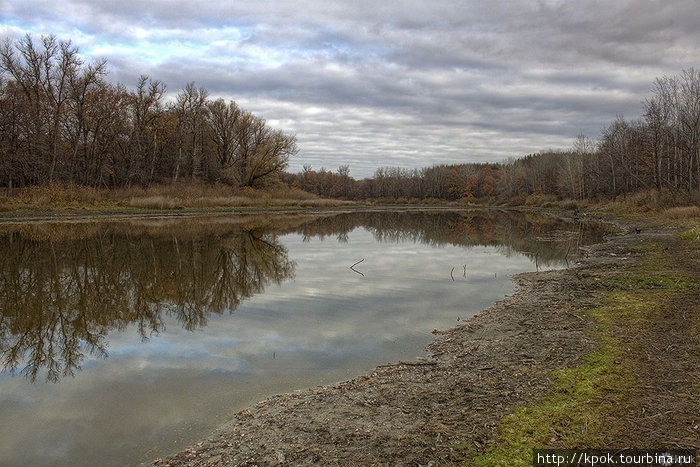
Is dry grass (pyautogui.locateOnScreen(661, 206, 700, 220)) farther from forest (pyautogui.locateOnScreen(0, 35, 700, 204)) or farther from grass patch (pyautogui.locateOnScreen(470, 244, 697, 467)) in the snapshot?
grass patch (pyautogui.locateOnScreen(470, 244, 697, 467))

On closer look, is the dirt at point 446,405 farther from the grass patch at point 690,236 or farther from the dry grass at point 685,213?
the dry grass at point 685,213

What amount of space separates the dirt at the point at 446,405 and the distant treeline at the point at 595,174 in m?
33.8

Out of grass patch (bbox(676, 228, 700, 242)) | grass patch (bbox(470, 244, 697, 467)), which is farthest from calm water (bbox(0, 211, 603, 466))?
grass patch (bbox(676, 228, 700, 242))

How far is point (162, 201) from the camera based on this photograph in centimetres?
4150

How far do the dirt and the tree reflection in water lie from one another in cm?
411

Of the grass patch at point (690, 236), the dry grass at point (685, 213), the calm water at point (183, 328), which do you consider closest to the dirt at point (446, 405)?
the calm water at point (183, 328)

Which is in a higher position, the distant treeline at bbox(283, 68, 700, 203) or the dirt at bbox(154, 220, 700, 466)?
the distant treeline at bbox(283, 68, 700, 203)

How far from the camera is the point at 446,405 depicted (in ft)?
16.3

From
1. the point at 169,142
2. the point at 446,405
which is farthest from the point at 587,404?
the point at 169,142

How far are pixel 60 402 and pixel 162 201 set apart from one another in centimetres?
3899

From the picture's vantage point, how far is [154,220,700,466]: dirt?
4004 mm

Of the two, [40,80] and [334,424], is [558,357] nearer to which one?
[334,424]

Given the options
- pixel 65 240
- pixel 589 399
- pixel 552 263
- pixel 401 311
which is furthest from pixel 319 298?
pixel 65 240

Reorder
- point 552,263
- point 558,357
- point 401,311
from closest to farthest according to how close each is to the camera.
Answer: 1. point 558,357
2. point 401,311
3. point 552,263
